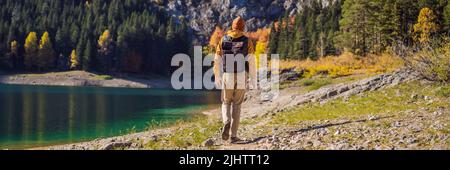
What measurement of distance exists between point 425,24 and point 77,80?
294ft

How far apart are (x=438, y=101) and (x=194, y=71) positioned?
130545 mm

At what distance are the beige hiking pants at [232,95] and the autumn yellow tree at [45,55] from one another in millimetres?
134283

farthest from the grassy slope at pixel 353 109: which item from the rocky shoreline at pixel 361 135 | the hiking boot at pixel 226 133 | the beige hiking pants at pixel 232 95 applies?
the beige hiking pants at pixel 232 95

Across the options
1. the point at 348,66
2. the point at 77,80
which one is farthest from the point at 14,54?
the point at 348,66

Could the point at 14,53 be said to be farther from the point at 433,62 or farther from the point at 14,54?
the point at 433,62

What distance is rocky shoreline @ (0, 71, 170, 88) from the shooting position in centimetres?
11856

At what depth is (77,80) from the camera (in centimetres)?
11962

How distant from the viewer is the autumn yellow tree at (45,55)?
136 meters
